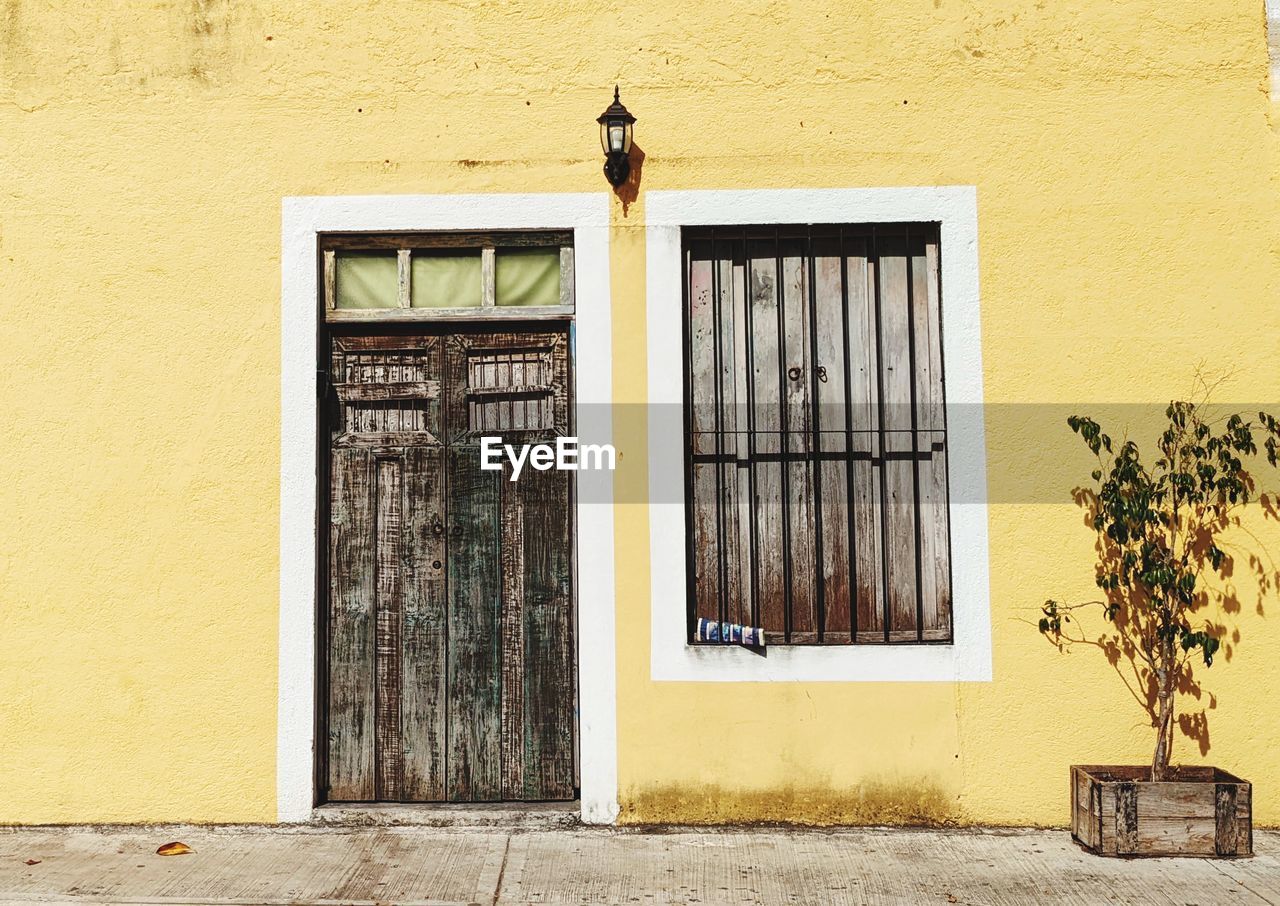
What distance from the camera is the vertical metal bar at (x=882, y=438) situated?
5035mm

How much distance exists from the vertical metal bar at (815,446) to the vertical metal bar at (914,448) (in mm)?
415

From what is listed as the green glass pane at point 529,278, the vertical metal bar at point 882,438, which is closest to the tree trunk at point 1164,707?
the vertical metal bar at point 882,438

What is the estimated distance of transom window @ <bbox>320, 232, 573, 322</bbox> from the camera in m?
5.12

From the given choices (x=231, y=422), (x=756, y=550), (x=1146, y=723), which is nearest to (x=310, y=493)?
(x=231, y=422)

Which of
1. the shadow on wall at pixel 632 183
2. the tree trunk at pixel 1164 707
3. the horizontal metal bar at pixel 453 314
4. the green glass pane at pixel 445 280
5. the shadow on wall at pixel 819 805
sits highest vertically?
the shadow on wall at pixel 632 183

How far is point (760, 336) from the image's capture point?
5137 millimetres

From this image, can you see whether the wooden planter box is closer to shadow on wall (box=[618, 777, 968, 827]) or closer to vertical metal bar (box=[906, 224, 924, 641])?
shadow on wall (box=[618, 777, 968, 827])

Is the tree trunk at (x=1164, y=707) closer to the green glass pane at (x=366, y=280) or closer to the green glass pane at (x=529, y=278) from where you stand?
the green glass pane at (x=529, y=278)

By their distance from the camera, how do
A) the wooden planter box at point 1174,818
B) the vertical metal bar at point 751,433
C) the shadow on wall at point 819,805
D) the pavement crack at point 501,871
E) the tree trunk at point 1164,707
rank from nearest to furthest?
the pavement crack at point 501,871
the wooden planter box at point 1174,818
the tree trunk at point 1164,707
the shadow on wall at point 819,805
the vertical metal bar at point 751,433

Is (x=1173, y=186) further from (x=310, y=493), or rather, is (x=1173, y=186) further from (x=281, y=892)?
(x=281, y=892)

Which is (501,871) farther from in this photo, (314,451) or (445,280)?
(445,280)

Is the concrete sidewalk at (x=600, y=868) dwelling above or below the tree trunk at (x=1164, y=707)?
below

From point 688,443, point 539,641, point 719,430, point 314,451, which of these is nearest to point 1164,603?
point 719,430

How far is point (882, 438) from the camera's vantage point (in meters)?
5.08
